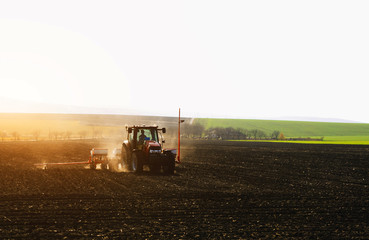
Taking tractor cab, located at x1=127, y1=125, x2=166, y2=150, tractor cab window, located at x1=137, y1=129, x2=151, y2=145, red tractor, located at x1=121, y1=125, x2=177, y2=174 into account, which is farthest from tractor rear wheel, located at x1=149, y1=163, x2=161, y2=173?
tractor cab window, located at x1=137, y1=129, x2=151, y2=145

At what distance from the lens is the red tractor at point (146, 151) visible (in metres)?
20.6

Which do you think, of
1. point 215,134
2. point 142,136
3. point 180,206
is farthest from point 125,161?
point 215,134

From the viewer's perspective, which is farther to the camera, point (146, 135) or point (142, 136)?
point (146, 135)

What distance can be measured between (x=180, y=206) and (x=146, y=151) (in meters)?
7.95

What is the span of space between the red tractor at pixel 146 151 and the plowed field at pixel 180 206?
2.24 ft

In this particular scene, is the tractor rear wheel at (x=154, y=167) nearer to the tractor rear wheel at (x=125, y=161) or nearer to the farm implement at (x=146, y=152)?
the farm implement at (x=146, y=152)

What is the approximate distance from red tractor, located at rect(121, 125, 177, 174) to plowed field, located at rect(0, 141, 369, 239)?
683 mm

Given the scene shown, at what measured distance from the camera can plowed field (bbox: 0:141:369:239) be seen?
10055 millimetres

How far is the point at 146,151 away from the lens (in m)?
20.7

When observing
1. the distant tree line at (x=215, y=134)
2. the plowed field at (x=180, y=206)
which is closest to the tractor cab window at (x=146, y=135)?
the plowed field at (x=180, y=206)

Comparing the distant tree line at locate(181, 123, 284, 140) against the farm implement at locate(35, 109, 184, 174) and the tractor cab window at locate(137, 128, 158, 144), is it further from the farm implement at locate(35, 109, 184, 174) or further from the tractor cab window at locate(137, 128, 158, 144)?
the tractor cab window at locate(137, 128, 158, 144)

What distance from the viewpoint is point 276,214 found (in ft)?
39.8

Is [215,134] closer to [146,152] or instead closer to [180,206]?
[146,152]

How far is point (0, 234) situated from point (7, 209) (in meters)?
2.82
